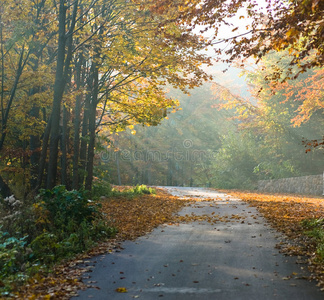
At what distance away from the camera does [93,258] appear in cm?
706

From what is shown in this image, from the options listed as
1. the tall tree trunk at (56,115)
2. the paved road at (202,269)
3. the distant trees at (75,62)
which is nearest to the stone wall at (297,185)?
the distant trees at (75,62)

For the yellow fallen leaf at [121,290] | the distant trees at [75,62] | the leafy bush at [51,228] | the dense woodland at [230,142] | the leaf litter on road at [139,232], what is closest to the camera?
the yellow fallen leaf at [121,290]

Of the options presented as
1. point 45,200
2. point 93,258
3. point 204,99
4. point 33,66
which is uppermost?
point 204,99

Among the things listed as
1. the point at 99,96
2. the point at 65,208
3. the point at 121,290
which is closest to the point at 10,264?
the point at 121,290

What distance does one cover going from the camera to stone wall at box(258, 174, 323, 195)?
2202 centimetres

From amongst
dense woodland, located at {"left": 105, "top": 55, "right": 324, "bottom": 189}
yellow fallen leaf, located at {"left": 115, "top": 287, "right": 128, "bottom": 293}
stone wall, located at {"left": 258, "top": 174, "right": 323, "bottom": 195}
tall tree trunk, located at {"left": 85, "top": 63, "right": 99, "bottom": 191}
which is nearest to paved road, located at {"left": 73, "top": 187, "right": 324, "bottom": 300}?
yellow fallen leaf, located at {"left": 115, "top": 287, "right": 128, "bottom": 293}

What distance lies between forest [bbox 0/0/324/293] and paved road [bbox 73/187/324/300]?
3.84 ft

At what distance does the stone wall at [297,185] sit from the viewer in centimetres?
2202

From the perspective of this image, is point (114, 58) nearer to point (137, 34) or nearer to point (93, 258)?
point (137, 34)

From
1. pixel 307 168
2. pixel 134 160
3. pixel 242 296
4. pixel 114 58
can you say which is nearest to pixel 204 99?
Result: pixel 134 160

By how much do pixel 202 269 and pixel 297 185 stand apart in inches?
774

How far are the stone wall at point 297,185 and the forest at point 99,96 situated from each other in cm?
133

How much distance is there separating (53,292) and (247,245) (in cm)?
403

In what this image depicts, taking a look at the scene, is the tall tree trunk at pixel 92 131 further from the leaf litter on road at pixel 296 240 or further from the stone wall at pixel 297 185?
the stone wall at pixel 297 185
